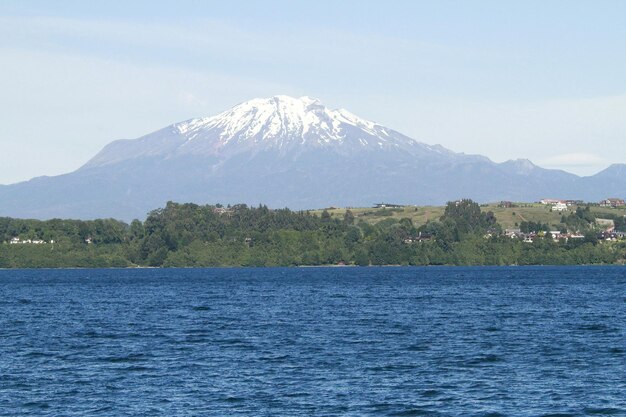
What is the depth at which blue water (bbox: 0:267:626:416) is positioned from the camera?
4638 centimetres

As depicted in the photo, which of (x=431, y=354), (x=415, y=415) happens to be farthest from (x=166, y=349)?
(x=415, y=415)

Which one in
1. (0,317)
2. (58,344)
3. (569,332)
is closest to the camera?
(58,344)

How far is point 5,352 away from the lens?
65000mm

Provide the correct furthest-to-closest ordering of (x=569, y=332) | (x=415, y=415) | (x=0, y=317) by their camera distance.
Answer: (x=0, y=317) < (x=569, y=332) < (x=415, y=415)

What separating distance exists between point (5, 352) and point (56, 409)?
2089 centimetres

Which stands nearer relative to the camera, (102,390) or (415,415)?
(415,415)

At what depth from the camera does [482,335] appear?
241 feet

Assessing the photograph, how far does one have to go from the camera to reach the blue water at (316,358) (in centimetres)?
4638

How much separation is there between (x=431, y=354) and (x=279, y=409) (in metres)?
18.9

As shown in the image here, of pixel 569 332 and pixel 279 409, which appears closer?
pixel 279 409

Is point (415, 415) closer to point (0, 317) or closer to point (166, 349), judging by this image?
point (166, 349)

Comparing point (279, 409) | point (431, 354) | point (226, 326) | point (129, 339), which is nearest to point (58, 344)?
point (129, 339)

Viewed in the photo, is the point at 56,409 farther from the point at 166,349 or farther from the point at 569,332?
the point at 569,332

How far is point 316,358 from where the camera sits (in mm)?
60688
